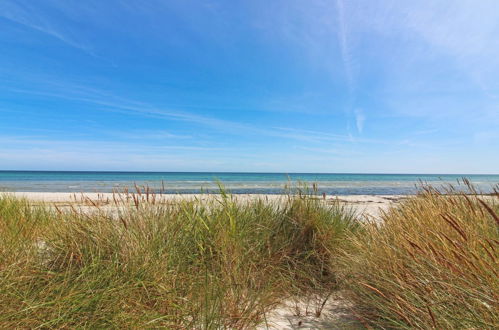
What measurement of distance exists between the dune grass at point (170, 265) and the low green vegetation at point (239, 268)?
0.01 m

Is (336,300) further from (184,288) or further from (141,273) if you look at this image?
(141,273)

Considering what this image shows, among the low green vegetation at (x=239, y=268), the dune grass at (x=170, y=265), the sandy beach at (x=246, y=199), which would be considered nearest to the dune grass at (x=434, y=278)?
the low green vegetation at (x=239, y=268)

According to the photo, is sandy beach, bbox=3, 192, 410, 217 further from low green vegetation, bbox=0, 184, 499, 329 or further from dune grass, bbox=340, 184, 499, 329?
dune grass, bbox=340, 184, 499, 329

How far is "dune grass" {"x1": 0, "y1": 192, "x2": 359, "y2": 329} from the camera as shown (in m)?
1.79

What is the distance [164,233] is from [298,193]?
77.6 inches

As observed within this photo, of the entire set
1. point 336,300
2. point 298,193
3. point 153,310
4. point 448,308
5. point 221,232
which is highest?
point 298,193

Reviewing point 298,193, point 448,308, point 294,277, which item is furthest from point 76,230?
point 448,308

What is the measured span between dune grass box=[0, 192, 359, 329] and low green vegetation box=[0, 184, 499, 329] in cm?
1

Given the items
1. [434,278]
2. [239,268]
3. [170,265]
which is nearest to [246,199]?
[239,268]

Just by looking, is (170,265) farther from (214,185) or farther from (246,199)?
(214,185)

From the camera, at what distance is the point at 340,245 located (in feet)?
10.7

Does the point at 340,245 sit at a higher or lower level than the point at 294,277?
higher

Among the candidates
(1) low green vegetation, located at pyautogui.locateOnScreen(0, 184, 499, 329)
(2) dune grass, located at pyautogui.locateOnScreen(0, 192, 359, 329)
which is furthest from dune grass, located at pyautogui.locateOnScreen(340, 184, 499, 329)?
(2) dune grass, located at pyautogui.locateOnScreen(0, 192, 359, 329)

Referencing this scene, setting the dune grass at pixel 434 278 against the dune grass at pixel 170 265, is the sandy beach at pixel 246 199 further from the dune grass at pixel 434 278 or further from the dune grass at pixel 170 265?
the dune grass at pixel 434 278
